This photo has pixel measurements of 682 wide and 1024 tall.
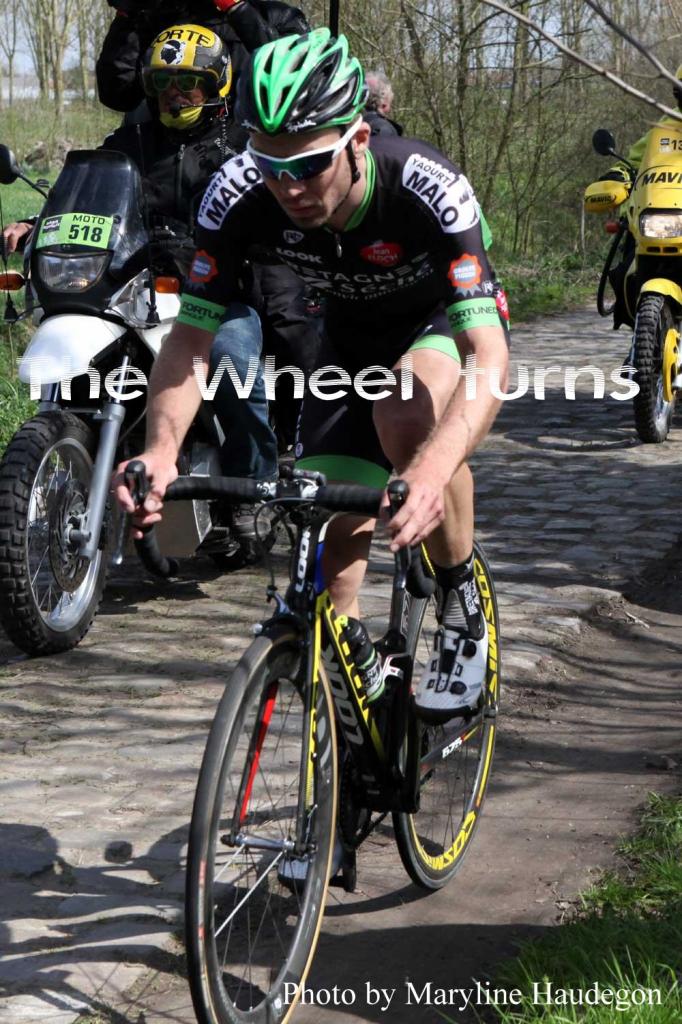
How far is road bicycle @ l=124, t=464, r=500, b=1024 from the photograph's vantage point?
9.19ft

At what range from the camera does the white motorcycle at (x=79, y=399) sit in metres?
5.44

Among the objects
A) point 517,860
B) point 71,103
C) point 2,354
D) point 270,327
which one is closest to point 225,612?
point 270,327

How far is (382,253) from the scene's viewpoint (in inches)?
142

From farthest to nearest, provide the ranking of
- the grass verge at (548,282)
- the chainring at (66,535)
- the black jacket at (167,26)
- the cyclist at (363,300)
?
the grass verge at (548,282) → the black jacket at (167,26) → the chainring at (66,535) → the cyclist at (363,300)

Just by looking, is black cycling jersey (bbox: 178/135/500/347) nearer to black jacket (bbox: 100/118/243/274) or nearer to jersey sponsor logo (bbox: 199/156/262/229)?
jersey sponsor logo (bbox: 199/156/262/229)

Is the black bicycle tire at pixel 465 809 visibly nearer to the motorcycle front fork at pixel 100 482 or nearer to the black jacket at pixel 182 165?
the motorcycle front fork at pixel 100 482

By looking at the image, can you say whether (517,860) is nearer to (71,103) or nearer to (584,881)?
(584,881)

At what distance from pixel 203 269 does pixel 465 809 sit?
5.64 feet

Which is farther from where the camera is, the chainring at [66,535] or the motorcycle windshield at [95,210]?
the motorcycle windshield at [95,210]

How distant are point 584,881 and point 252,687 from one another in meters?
1.43

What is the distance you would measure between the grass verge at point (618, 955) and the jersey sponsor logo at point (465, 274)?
153cm

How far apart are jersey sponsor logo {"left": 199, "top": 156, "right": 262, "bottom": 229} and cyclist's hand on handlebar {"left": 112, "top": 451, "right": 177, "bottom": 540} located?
72 cm

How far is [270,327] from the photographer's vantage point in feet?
21.1

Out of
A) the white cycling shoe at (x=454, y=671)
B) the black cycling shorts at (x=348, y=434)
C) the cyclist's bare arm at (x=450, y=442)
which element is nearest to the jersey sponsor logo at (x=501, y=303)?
the black cycling shorts at (x=348, y=434)
